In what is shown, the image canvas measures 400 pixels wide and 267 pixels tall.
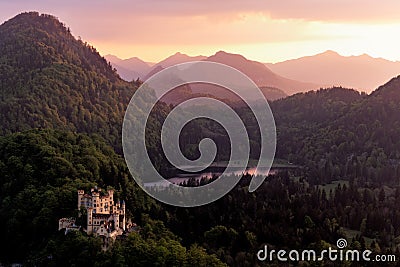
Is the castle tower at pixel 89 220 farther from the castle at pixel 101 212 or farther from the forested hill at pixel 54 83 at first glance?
the forested hill at pixel 54 83

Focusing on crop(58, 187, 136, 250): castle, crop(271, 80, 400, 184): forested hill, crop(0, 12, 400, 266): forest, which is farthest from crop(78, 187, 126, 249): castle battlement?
crop(271, 80, 400, 184): forested hill

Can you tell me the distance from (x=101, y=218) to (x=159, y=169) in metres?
70.3

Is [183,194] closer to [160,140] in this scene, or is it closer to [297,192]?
[297,192]

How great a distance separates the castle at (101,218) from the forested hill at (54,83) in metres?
59.9

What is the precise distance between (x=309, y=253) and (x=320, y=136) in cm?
9698

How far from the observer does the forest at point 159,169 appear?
48.3 metres

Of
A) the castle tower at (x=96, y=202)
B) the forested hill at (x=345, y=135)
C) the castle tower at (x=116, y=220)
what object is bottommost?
the castle tower at (x=116, y=220)

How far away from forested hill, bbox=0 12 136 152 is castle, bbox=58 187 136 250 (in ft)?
196

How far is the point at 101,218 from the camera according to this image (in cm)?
4434

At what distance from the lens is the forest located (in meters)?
48.3

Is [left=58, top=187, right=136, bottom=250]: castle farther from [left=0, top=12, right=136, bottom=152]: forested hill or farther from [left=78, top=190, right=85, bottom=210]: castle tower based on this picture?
[left=0, top=12, right=136, bottom=152]: forested hill

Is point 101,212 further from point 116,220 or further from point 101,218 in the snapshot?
point 116,220

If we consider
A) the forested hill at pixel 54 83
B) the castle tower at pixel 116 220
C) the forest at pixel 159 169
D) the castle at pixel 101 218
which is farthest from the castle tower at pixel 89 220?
the forested hill at pixel 54 83

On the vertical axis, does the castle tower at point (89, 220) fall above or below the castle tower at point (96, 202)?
below
